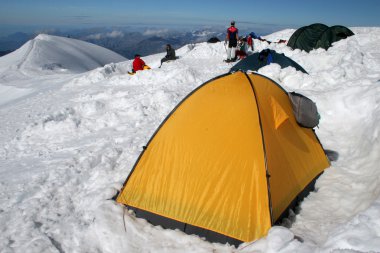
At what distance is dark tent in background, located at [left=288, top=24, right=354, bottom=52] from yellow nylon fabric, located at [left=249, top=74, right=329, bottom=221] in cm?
1462

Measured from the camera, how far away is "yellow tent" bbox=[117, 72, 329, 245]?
441 centimetres

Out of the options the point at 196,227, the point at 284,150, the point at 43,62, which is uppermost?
the point at 284,150

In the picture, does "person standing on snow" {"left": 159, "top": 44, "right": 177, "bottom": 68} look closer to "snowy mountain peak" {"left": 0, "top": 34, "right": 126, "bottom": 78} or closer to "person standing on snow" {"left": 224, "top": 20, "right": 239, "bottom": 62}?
"person standing on snow" {"left": 224, "top": 20, "right": 239, "bottom": 62}

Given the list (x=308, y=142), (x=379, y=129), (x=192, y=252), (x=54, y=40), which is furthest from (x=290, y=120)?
Answer: (x=54, y=40)

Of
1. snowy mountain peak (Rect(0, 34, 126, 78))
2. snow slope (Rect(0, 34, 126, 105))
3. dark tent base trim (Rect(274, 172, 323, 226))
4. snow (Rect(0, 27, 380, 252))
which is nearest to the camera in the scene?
snow (Rect(0, 27, 380, 252))

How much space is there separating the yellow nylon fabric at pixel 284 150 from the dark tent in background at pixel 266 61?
7.21 meters

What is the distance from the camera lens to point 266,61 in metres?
13.0

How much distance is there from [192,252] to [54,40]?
38567mm

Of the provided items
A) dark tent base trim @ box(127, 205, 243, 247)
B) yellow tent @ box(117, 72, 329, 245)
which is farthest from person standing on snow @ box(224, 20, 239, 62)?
dark tent base trim @ box(127, 205, 243, 247)

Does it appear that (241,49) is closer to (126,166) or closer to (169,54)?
(169,54)

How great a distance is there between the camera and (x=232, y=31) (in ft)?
56.1

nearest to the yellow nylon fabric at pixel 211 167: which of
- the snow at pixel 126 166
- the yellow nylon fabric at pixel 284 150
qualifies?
the yellow nylon fabric at pixel 284 150

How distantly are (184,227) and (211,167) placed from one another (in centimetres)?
94

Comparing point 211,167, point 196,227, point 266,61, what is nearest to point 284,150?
point 211,167
